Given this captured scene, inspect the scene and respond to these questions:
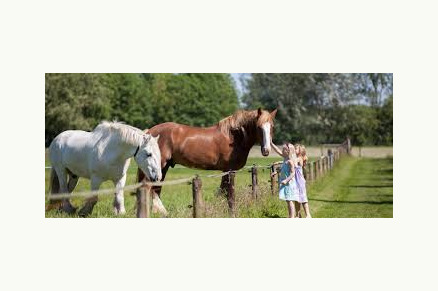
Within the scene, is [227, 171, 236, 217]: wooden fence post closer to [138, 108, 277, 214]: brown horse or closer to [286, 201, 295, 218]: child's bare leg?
[138, 108, 277, 214]: brown horse

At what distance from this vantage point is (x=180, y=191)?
37.4ft

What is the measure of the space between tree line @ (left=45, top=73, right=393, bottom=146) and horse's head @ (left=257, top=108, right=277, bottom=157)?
1056 millimetres

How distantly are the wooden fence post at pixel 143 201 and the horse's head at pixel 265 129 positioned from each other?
199 cm

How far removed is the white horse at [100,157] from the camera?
8.18 metres

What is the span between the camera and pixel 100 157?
28.2 feet

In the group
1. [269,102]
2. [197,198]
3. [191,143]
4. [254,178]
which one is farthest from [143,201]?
[269,102]

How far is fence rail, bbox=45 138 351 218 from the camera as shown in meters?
7.60

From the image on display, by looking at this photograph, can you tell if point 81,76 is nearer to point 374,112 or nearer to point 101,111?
point 101,111

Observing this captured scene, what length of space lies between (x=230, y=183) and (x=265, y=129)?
0.90 meters

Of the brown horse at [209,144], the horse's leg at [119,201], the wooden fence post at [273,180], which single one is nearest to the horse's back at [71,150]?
the horse's leg at [119,201]

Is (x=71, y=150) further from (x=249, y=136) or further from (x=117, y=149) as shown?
(x=249, y=136)

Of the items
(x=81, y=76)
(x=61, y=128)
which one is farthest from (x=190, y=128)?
(x=81, y=76)

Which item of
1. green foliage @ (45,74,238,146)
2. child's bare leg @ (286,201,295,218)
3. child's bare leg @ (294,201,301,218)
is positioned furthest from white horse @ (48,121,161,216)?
child's bare leg @ (294,201,301,218)
